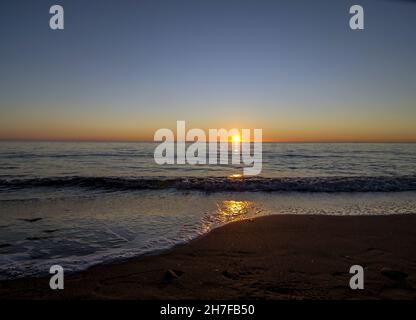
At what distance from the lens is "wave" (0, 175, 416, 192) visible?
13.0 m

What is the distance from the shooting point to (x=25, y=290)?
3633mm

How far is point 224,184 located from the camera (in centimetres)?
1373

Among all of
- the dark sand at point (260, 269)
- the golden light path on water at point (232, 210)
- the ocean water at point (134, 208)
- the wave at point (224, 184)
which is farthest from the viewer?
the wave at point (224, 184)

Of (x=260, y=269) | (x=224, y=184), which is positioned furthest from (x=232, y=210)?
(x=224, y=184)

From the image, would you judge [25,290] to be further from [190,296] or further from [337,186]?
[337,186]

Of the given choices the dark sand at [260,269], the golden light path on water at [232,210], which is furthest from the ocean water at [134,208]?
the dark sand at [260,269]

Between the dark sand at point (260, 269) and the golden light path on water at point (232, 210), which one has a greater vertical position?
the dark sand at point (260, 269)

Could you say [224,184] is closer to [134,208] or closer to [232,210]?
[232,210]

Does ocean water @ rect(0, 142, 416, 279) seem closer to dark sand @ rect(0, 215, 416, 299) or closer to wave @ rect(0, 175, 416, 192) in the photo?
wave @ rect(0, 175, 416, 192)

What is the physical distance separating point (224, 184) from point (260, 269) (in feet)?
31.3

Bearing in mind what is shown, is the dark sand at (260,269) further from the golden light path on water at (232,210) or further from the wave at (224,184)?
the wave at (224,184)

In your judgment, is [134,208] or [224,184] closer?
[134,208]

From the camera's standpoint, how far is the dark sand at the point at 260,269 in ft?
11.6

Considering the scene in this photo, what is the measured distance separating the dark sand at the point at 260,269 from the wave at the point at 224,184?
270 inches
